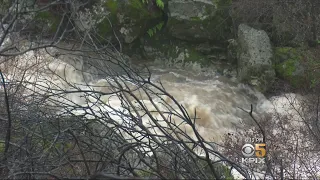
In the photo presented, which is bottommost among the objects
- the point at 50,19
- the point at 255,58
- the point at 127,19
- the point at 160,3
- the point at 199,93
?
the point at 199,93

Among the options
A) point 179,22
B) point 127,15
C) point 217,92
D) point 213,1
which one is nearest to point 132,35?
point 127,15

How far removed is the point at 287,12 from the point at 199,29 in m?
2.01

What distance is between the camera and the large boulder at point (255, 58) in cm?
834

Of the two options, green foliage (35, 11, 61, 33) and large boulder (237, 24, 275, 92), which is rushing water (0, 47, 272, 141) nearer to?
large boulder (237, 24, 275, 92)

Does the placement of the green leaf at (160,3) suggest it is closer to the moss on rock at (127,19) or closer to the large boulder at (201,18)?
the large boulder at (201,18)

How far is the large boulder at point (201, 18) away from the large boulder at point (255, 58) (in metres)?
0.65

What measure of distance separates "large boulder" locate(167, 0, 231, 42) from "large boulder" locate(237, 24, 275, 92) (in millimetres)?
650

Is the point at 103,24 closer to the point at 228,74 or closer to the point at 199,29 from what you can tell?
the point at 199,29

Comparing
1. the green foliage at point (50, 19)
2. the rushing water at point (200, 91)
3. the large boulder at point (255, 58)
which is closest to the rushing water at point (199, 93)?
the rushing water at point (200, 91)

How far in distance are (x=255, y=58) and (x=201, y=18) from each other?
165 centimetres

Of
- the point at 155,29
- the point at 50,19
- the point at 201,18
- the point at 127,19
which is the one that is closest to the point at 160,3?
the point at 155,29

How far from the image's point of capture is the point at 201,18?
9.46 m

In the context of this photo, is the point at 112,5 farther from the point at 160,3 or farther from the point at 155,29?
the point at 155,29

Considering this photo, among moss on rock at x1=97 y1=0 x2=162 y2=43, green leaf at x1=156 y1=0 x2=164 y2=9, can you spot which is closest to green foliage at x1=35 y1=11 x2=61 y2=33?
moss on rock at x1=97 y1=0 x2=162 y2=43
